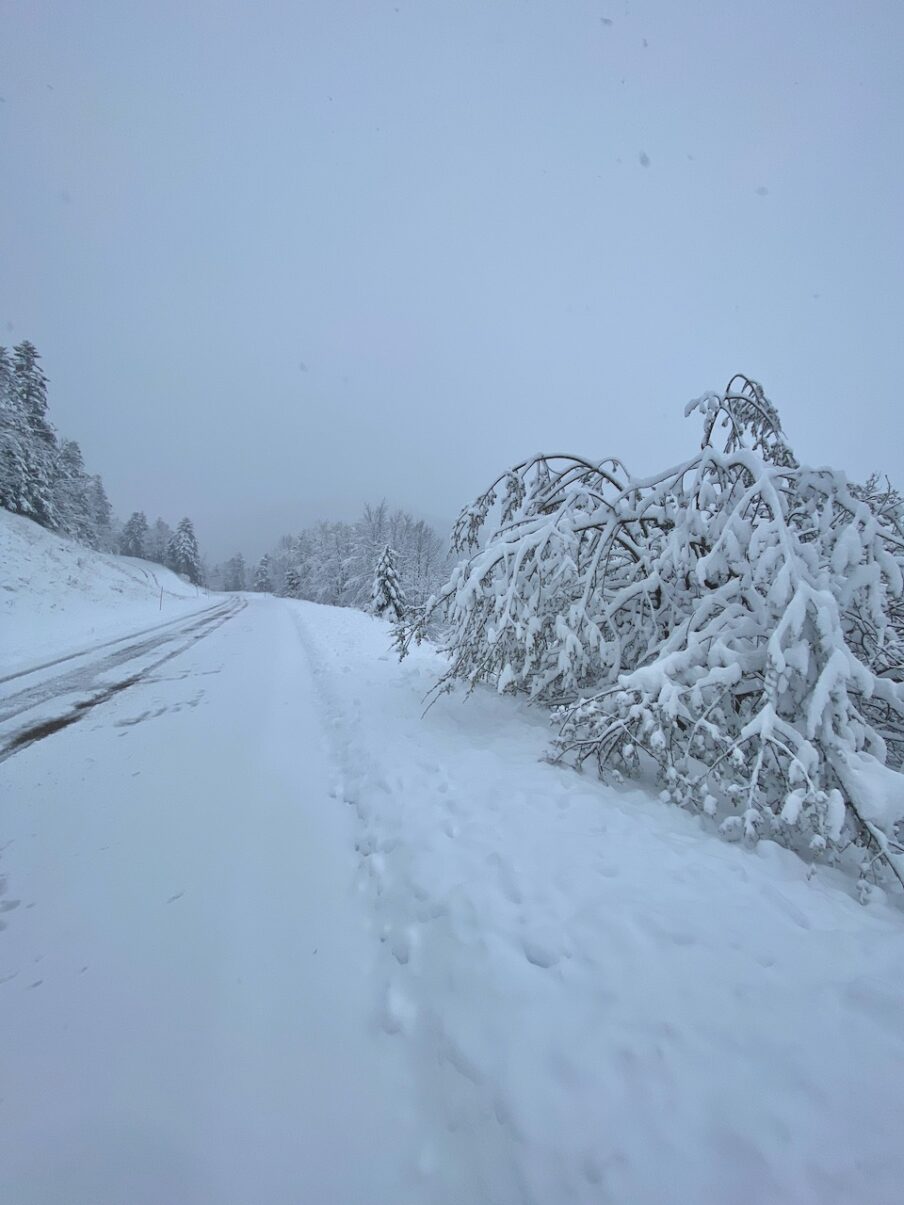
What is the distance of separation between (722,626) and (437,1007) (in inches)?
138

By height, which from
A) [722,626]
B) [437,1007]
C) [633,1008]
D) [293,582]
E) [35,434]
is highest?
[35,434]

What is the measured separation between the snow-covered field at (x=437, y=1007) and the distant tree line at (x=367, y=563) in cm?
2244

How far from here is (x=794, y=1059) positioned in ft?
5.36

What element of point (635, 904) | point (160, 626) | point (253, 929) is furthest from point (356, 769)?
point (160, 626)

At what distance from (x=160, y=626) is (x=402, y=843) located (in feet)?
48.6

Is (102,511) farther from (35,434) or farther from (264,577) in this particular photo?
(35,434)

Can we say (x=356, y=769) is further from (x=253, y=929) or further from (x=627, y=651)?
(x=627, y=651)

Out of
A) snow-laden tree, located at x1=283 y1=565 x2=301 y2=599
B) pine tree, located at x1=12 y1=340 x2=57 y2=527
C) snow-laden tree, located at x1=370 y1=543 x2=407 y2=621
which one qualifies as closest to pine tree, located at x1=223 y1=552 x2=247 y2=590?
snow-laden tree, located at x1=283 y1=565 x2=301 y2=599

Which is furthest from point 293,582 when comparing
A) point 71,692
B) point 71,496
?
point 71,692

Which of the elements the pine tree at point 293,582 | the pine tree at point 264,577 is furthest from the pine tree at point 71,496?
the pine tree at point 264,577

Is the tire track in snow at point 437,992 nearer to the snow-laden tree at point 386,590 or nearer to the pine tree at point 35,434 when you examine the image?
the snow-laden tree at point 386,590

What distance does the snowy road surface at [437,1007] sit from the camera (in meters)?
1.53

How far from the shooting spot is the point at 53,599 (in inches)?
616

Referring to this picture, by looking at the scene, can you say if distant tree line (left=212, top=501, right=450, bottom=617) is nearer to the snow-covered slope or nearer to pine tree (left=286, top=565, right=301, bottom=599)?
pine tree (left=286, top=565, right=301, bottom=599)
